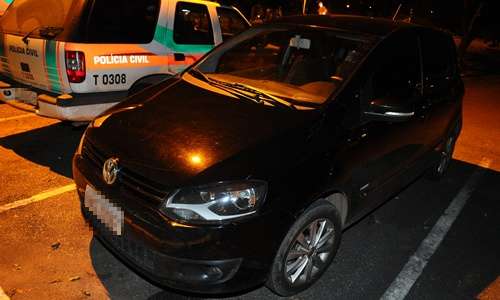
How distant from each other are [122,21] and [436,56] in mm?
3213

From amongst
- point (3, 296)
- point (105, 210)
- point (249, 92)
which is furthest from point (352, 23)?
point (3, 296)

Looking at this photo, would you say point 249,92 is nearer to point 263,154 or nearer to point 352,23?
point 263,154

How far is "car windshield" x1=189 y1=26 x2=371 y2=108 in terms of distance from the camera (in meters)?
3.44

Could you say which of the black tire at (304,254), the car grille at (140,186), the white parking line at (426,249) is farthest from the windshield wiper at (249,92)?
the white parking line at (426,249)

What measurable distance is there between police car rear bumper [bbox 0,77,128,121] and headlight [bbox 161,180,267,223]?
94.8 inches

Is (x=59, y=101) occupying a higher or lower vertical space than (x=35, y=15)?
lower

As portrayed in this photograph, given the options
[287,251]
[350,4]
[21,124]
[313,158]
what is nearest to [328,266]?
[287,251]

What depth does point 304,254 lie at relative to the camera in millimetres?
2963

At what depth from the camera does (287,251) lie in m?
2.73

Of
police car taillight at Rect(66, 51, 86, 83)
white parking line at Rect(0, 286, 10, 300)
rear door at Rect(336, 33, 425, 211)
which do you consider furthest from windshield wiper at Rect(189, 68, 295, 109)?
white parking line at Rect(0, 286, 10, 300)

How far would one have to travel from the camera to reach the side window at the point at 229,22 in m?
6.18

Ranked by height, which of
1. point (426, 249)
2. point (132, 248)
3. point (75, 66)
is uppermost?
point (75, 66)

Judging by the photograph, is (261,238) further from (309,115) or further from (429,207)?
(429,207)

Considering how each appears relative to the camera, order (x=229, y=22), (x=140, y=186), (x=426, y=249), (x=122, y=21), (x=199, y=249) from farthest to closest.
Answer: (x=229, y=22), (x=122, y=21), (x=426, y=249), (x=140, y=186), (x=199, y=249)
